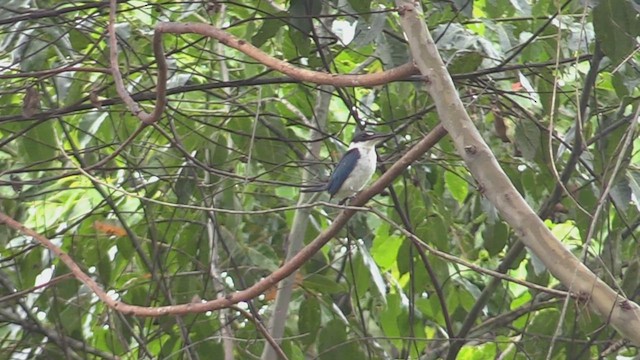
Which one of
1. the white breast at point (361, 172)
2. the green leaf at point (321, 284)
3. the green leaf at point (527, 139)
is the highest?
the green leaf at point (527, 139)

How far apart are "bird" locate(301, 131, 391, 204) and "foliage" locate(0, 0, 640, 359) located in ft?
0.30

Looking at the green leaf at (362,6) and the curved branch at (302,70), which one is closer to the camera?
the curved branch at (302,70)

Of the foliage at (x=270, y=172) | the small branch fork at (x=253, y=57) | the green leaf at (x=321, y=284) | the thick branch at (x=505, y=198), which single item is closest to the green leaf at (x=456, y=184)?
the foliage at (x=270, y=172)

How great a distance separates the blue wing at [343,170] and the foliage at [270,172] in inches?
4.6

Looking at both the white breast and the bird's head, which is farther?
the white breast

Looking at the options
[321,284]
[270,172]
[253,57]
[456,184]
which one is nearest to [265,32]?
[270,172]

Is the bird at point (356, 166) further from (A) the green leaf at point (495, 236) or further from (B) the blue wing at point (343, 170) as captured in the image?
(A) the green leaf at point (495, 236)

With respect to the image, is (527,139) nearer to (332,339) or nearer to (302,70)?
(332,339)

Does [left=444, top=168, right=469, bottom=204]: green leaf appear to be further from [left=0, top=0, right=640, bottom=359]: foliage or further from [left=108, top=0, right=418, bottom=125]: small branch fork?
[left=108, top=0, right=418, bottom=125]: small branch fork

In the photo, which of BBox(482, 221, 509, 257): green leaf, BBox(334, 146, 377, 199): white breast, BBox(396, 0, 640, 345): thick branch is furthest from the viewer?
BBox(334, 146, 377, 199): white breast

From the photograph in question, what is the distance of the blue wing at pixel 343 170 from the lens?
466 centimetres

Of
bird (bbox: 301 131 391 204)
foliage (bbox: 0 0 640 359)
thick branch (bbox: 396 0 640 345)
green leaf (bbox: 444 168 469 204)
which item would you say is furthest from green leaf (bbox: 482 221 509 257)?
thick branch (bbox: 396 0 640 345)

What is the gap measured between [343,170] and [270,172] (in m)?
0.62

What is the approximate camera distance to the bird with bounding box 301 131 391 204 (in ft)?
15.2
